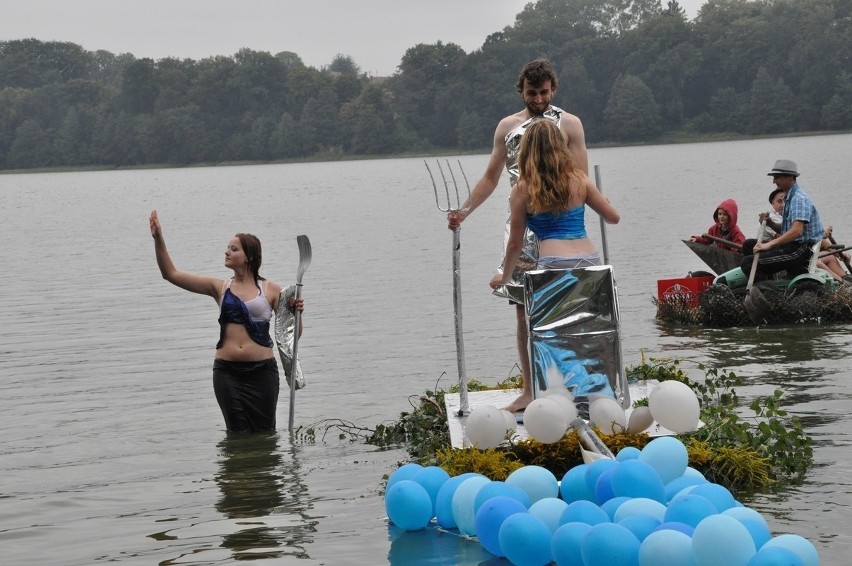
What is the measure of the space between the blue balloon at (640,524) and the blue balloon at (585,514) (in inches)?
5.5

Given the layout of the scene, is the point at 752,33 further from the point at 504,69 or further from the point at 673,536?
the point at 673,536

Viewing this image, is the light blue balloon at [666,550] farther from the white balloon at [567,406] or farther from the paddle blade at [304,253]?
the paddle blade at [304,253]

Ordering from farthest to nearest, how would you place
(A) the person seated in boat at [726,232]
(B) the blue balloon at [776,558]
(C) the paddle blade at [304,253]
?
(A) the person seated in boat at [726,232], (C) the paddle blade at [304,253], (B) the blue balloon at [776,558]

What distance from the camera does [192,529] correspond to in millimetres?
8812

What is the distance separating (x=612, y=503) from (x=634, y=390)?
9.81 ft

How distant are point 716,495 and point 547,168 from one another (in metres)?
2.43

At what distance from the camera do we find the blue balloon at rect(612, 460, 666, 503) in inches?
291

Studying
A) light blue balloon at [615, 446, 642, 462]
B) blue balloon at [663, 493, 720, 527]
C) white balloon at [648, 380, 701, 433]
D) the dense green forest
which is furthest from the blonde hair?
the dense green forest

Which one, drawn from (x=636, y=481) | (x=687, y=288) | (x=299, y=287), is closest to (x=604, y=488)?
(x=636, y=481)

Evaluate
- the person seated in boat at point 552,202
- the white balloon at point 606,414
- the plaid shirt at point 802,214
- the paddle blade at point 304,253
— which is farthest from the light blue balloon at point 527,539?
the plaid shirt at point 802,214

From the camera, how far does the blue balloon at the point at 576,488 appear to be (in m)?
7.77

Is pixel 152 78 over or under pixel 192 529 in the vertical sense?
over

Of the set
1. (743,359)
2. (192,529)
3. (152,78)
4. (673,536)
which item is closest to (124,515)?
(192,529)

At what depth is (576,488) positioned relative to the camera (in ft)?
25.6
